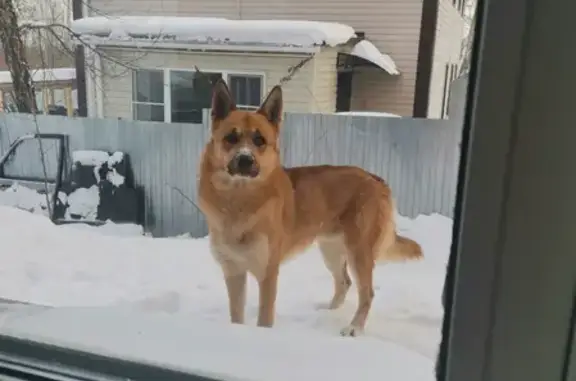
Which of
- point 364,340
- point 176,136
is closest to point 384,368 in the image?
point 364,340

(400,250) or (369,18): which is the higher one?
(369,18)

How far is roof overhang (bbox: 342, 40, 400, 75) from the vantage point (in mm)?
673

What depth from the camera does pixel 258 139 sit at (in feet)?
2.24

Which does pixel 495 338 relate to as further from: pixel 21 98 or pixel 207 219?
pixel 21 98

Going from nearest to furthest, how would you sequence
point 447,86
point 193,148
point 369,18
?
point 447,86
point 369,18
point 193,148

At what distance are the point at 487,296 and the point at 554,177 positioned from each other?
71 mm

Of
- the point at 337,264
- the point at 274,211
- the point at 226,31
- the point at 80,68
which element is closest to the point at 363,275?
the point at 337,264

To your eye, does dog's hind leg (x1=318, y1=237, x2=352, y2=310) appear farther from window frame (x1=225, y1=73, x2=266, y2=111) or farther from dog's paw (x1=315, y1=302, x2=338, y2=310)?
window frame (x1=225, y1=73, x2=266, y2=111)

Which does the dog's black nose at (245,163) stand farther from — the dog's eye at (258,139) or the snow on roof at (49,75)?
the snow on roof at (49,75)

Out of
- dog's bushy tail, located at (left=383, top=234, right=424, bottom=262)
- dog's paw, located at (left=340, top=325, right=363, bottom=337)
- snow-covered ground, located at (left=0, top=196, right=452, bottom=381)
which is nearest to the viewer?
snow-covered ground, located at (left=0, top=196, right=452, bottom=381)

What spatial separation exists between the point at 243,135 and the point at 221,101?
5cm

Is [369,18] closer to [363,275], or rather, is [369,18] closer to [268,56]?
[268,56]

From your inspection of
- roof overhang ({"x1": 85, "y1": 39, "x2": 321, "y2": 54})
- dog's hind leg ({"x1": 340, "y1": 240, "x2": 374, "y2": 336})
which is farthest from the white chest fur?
roof overhang ({"x1": 85, "y1": 39, "x2": 321, "y2": 54})

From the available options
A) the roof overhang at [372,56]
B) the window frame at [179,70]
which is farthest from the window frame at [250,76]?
the roof overhang at [372,56]
